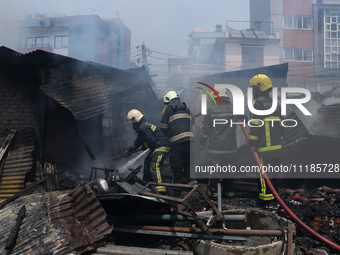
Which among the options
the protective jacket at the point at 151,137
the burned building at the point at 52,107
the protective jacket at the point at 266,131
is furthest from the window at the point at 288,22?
the protective jacket at the point at 151,137

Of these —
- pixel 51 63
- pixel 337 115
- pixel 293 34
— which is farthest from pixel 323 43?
pixel 51 63

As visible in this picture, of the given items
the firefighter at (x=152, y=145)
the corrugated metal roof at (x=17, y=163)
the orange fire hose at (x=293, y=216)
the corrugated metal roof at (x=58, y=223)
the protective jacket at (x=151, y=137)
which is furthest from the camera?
the corrugated metal roof at (x=17, y=163)

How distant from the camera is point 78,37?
30.1 m

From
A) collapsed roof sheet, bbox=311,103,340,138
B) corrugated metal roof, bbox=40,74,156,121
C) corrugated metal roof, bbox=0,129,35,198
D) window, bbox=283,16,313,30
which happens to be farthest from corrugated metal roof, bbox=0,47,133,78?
window, bbox=283,16,313,30

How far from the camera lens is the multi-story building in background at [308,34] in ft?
88.5

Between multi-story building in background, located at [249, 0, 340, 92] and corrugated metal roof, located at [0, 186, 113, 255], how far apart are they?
27656 mm

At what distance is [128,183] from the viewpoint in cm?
463

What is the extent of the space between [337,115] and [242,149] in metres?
3.05

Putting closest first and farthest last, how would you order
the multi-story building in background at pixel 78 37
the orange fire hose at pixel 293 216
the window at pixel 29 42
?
the orange fire hose at pixel 293 216
the multi-story building in background at pixel 78 37
the window at pixel 29 42

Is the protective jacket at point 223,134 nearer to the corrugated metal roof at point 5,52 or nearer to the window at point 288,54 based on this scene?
the corrugated metal roof at point 5,52

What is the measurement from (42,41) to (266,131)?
35961 millimetres

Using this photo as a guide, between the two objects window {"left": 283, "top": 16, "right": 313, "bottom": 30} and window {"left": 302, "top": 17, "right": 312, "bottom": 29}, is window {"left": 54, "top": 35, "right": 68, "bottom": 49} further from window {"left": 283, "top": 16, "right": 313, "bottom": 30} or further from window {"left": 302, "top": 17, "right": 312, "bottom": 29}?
window {"left": 302, "top": 17, "right": 312, "bottom": 29}

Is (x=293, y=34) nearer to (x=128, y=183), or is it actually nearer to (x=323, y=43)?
(x=323, y=43)

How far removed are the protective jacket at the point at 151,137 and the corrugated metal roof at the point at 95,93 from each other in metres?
1.35
